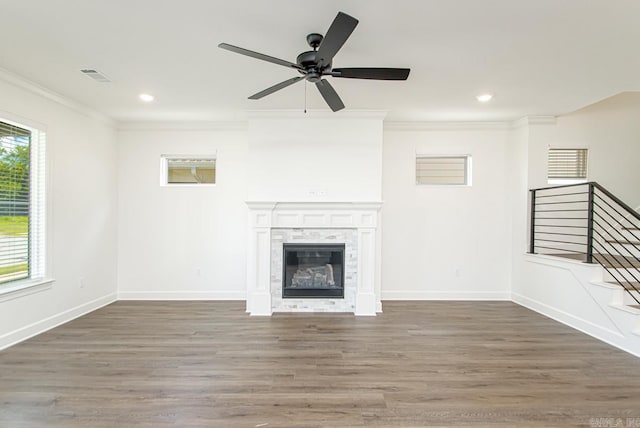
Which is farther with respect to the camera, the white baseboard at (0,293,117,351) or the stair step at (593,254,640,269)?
the stair step at (593,254,640,269)

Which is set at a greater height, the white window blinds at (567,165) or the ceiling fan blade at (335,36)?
the ceiling fan blade at (335,36)

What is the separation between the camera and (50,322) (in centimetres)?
360

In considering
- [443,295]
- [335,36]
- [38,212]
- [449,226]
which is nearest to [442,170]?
[449,226]

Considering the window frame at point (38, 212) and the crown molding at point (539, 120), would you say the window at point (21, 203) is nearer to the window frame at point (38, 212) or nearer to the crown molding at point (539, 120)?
the window frame at point (38, 212)

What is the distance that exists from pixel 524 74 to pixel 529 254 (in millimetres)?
2548

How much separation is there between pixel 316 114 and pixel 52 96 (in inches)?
121

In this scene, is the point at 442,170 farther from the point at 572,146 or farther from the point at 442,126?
the point at 572,146

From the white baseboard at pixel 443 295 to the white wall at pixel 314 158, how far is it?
1592 mm

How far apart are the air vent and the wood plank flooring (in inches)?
106

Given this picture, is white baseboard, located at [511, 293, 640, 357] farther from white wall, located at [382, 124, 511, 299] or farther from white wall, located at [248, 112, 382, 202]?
white wall, located at [248, 112, 382, 202]

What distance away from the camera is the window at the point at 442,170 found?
4926 millimetres

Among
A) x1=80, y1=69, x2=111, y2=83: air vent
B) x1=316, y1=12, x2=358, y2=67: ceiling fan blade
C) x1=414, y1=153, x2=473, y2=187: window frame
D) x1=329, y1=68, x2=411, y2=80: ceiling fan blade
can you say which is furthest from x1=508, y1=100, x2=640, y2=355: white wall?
x1=80, y1=69, x2=111, y2=83: air vent

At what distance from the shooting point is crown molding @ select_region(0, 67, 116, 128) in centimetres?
312

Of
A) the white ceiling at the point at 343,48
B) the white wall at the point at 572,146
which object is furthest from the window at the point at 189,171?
the white wall at the point at 572,146
